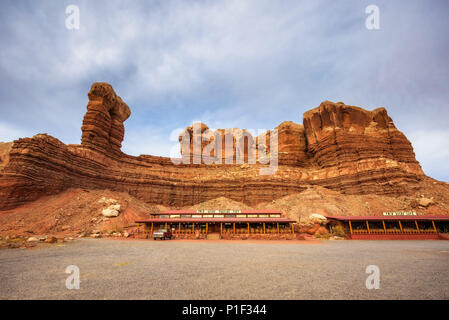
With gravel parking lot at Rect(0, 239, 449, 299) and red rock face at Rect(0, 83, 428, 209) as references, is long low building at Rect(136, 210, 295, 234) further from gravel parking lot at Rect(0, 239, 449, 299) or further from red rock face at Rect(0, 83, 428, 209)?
red rock face at Rect(0, 83, 428, 209)

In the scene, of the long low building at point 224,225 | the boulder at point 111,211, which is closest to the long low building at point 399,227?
the long low building at point 224,225

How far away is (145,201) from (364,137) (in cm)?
6960

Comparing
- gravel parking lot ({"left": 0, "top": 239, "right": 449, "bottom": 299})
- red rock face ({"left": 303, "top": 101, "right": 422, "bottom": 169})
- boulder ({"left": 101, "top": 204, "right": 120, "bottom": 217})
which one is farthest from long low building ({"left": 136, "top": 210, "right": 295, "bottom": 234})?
red rock face ({"left": 303, "top": 101, "right": 422, "bottom": 169})

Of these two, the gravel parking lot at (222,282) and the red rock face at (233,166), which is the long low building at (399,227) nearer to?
the red rock face at (233,166)

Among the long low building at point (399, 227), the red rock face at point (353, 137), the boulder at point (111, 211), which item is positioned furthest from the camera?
the red rock face at point (353, 137)

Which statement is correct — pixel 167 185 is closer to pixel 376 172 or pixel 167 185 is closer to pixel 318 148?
pixel 318 148

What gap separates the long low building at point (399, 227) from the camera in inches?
1261

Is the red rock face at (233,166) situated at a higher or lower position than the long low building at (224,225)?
higher

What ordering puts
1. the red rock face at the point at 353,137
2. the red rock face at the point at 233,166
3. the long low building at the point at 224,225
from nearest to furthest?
the long low building at the point at 224,225
the red rock face at the point at 233,166
the red rock face at the point at 353,137

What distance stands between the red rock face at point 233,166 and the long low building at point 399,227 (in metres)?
17.3

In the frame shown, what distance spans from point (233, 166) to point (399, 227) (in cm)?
5263
